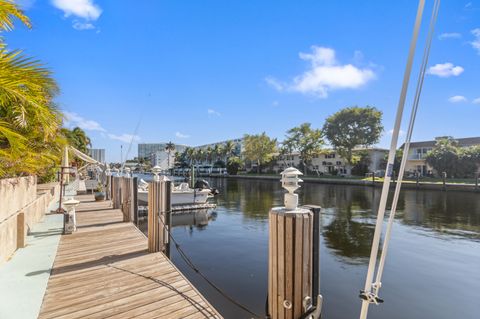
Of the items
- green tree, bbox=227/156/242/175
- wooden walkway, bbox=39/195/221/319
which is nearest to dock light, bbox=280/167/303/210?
wooden walkway, bbox=39/195/221/319

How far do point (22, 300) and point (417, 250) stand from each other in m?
11.0

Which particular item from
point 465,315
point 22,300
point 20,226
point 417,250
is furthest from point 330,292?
point 20,226

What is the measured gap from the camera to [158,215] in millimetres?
5250

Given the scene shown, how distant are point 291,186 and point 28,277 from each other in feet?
13.9

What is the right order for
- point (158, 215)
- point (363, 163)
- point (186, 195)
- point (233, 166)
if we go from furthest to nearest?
1. point (233, 166)
2. point (363, 163)
3. point (186, 195)
4. point (158, 215)

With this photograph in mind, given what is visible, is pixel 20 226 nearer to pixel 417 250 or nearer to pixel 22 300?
pixel 22 300

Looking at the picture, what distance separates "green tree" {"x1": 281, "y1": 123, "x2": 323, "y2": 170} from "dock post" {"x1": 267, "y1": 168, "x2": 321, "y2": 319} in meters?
49.6

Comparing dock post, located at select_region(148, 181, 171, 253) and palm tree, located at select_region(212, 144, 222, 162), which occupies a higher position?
palm tree, located at select_region(212, 144, 222, 162)

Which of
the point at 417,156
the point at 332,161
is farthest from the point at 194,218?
the point at 417,156

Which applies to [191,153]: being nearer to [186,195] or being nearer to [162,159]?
[162,159]

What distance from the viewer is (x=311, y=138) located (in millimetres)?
50594

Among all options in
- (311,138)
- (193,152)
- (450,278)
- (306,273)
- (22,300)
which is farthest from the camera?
(193,152)

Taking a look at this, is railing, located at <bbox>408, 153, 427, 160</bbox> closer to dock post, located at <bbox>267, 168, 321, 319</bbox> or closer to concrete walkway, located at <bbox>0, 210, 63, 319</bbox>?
dock post, located at <bbox>267, 168, 321, 319</bbox>

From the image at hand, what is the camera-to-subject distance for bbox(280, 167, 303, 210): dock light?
232cm
